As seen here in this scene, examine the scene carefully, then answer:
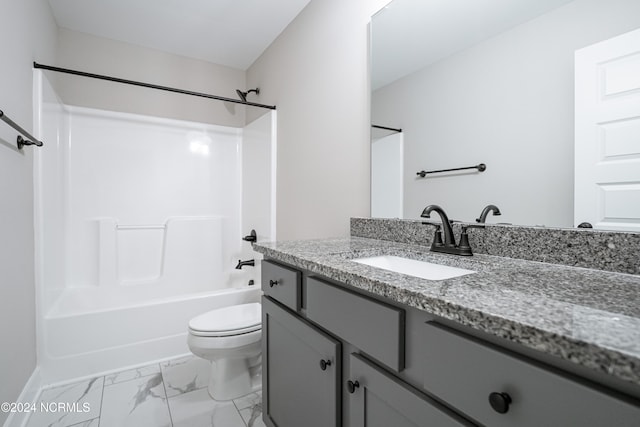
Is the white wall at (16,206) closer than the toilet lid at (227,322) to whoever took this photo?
Yes

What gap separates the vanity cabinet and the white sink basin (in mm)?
258

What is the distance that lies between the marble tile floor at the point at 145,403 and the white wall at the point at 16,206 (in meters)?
0.23

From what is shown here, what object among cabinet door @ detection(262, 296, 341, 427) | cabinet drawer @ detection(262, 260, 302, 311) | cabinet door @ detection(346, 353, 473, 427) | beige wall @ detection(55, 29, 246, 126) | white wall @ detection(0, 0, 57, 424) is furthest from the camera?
beige wall @ detection(55, 29, 246, 126)

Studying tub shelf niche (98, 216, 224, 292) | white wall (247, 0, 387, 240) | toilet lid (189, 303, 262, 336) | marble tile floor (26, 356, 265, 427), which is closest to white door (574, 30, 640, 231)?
white wall (247, 0, 387, 240)

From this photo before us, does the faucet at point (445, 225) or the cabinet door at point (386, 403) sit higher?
the faucet at point (445, 225)

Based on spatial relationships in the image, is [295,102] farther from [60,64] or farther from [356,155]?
[60,64]

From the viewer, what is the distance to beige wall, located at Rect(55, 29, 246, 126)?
2389 mm

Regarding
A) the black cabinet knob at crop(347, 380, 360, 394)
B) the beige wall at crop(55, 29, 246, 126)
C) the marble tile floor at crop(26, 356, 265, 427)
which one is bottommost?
the marble tile floor at crop(26, 356, 265, 427)

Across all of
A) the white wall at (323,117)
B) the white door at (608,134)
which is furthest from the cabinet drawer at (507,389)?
the white wall at (323,117)

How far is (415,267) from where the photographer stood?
40.9 inches

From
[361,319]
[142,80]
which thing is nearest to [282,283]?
[361,319]

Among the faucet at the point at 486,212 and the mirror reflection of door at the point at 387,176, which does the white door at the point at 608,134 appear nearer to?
the faucet at the point at 486,212

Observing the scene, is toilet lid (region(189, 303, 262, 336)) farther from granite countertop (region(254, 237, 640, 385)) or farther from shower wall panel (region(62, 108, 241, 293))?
shower wall panel (region(62, 108, 241, 293))

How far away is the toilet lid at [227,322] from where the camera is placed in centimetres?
160
